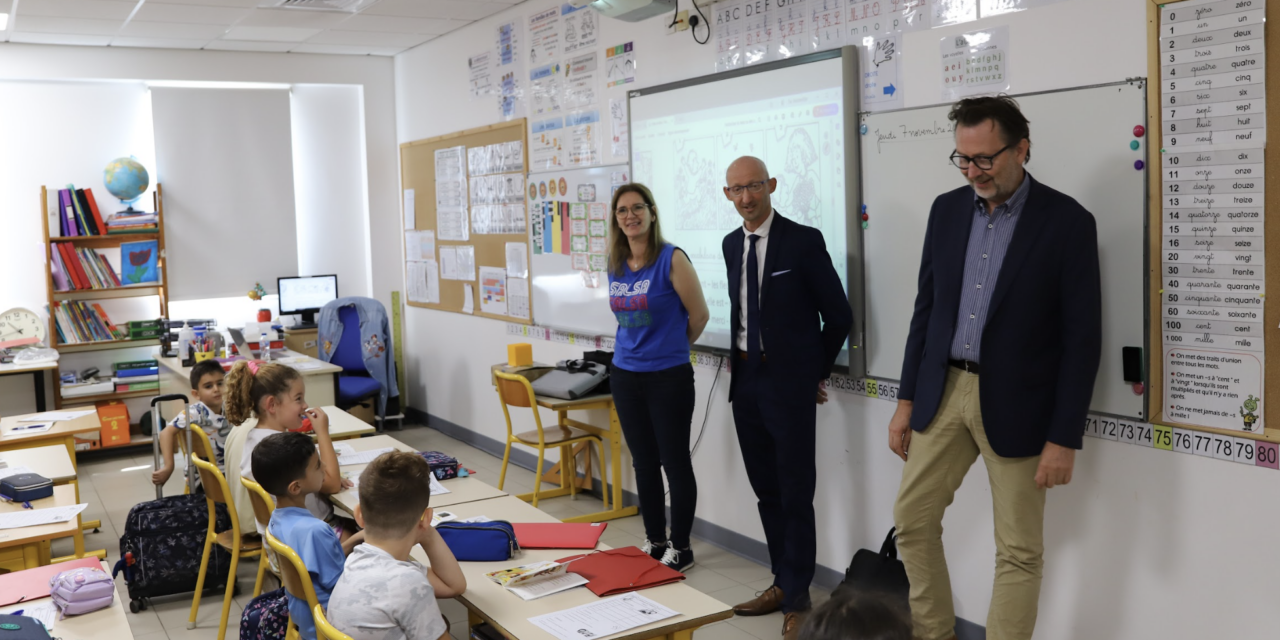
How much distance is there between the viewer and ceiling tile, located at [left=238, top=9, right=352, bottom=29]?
5.80 m

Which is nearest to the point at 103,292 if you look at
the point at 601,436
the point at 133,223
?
the point at 133,223

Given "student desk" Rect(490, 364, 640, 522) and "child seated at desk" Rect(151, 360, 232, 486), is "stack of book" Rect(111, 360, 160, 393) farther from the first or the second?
"student desk" Rect(490, 364, 640, 522)

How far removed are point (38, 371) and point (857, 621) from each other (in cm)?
644

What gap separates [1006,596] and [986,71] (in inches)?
62.0

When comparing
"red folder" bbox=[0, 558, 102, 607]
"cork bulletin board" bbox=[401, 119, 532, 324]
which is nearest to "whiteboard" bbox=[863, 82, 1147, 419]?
"red folder" bbox=[0, 558, 102, 607]

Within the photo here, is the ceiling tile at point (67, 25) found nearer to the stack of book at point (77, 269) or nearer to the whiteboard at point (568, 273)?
the stack of book at point (77, 269)

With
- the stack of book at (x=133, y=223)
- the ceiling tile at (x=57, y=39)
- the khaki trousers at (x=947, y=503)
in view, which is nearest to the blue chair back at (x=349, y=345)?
the stack of book at (x=133, y=223)

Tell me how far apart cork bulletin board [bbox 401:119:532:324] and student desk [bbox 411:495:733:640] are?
3.43 meters

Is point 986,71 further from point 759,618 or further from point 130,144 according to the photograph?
point 130,144

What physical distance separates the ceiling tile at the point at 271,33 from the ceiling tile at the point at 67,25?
68cm

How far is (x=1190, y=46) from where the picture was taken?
252 cm

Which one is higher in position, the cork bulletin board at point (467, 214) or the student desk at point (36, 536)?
the cork bulletin board at point (467, 214)

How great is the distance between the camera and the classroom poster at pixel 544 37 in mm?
5301

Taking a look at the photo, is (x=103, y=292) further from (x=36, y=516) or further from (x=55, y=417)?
(x=36, y=516)
